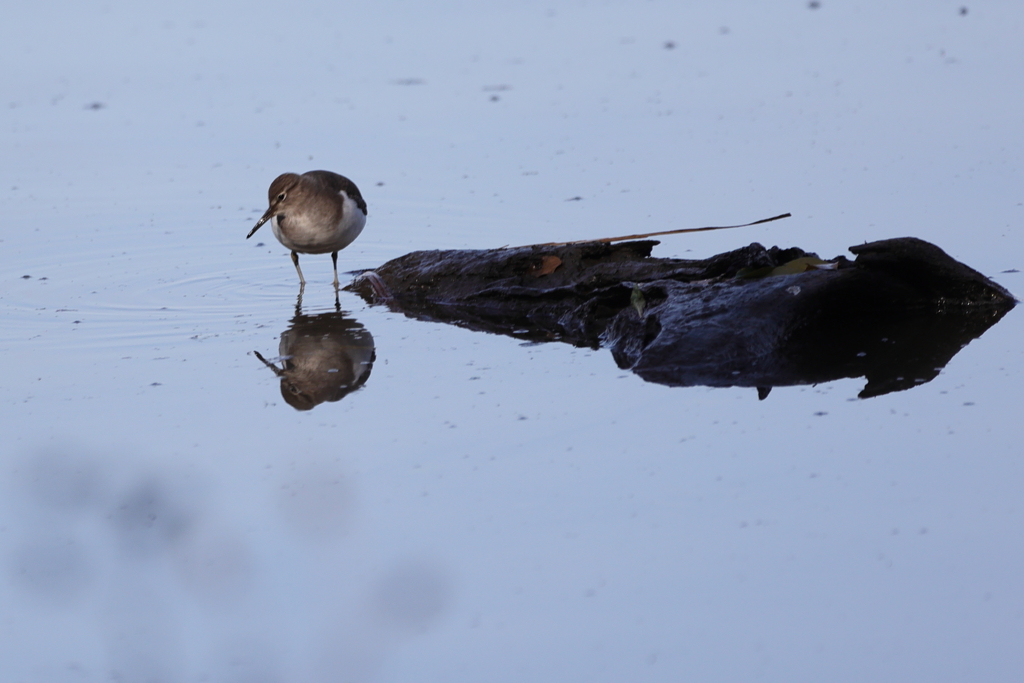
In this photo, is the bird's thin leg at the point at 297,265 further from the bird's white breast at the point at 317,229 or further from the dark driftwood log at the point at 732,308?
the dark driftwood log at the point at 732,308

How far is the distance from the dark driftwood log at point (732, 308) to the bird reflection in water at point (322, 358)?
498 mm

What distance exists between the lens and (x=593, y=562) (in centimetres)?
400

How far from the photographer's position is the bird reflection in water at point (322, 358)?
5656mm

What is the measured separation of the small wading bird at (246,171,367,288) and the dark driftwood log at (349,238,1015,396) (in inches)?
25.6

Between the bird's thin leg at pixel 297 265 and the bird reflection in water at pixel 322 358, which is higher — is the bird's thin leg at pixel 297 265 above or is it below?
above

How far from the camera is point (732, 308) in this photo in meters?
5.73

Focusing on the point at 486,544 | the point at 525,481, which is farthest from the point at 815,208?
the point at 486,544

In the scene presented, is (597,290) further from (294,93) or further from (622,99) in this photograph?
(294,93)

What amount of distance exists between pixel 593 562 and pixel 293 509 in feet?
3.76

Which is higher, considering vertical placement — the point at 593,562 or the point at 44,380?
the point at 44,380

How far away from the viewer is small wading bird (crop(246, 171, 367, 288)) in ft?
24.1

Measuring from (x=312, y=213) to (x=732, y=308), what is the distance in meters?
2.80

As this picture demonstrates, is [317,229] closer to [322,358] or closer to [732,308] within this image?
[322,358]

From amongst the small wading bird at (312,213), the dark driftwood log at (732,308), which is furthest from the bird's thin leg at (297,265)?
the dark driftwood log at (732,308)
